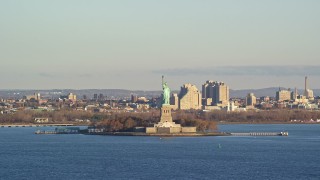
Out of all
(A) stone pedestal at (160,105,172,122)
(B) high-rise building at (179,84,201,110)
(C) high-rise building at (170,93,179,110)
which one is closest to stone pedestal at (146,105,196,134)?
(A) stone pedestal at (160,105,172,122)

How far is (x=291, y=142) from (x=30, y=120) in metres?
66.0

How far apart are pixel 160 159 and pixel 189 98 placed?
13829 centimetres

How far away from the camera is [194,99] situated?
636 feet

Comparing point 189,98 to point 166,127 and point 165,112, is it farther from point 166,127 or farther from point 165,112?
point 166,127

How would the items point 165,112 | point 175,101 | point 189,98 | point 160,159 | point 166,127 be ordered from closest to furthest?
point 160,159 < point 166,127 < point 165,112 < point 175,101 < point 189,98

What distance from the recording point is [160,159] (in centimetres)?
5384

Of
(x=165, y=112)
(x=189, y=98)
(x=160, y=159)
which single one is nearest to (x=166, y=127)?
(x=165, y=112)

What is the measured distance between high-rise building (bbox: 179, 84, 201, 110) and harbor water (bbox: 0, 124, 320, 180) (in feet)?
377

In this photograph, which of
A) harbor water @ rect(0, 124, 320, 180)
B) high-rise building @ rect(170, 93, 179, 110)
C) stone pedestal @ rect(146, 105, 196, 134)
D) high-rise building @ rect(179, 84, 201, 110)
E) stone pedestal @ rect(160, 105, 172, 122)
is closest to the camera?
harbor water @ rect(0, 124, 320, 180)

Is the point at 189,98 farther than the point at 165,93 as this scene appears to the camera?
Yes

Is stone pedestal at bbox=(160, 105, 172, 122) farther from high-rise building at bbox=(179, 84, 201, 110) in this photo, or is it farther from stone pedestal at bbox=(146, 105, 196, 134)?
high-rise building at bbox=(179, 84, 201, 110)

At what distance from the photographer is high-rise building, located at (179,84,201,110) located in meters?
190

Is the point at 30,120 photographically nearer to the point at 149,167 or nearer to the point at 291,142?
the point at 291,142

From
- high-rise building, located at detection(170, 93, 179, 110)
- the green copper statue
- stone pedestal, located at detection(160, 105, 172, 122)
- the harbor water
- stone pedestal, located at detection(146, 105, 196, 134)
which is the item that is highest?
high-rise building, located at detection(170, 93, 179, 110)
